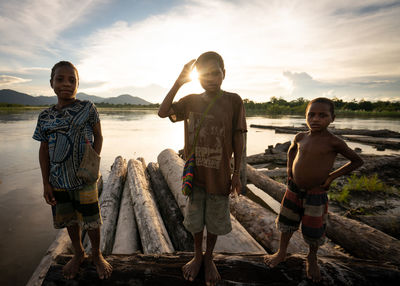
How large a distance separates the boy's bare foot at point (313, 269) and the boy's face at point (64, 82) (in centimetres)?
284

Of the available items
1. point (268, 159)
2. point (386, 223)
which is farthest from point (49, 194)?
point (268, 159)

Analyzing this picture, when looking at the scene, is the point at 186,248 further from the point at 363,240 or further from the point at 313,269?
the point at 363,240

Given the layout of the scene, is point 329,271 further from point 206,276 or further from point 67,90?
point 67,90

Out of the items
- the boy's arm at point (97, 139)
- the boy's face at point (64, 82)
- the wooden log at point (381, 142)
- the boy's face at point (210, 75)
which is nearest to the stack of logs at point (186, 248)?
the boy's arm at point (97, 139)

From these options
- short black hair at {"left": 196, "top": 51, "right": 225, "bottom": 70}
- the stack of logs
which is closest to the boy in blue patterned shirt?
the stack of logs

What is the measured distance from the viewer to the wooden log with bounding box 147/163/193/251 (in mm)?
3187

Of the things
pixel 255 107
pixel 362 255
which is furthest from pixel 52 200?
pixel 255 107

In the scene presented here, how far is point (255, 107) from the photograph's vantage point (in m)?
85.8

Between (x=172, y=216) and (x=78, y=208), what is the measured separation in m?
2.13

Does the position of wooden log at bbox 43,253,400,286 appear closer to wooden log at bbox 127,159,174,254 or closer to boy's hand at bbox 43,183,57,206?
boy's hand at bbox 43,183,57,206

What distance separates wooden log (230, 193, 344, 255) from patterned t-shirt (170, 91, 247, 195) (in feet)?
4.08

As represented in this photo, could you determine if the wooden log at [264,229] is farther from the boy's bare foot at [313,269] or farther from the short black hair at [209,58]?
the short black hair at [209,58]

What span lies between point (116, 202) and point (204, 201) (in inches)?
134

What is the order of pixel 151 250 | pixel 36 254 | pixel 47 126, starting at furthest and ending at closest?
pixel 36 254, pixel 151 250, pixel 47 126
